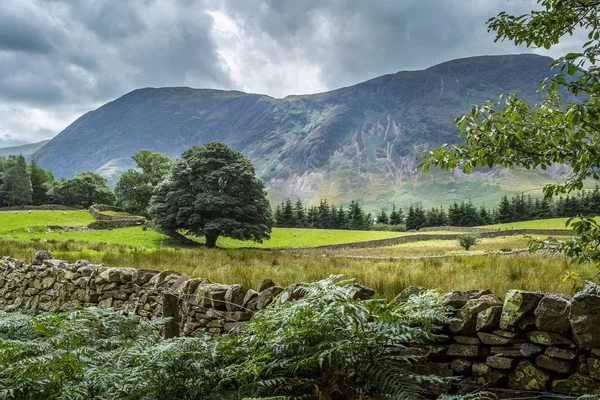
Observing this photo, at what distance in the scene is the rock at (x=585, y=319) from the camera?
2.41 meters

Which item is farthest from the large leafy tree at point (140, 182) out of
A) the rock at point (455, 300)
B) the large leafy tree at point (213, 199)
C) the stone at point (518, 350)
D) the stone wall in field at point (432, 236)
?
the stone at point (518, 350)

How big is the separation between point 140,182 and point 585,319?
202 feet

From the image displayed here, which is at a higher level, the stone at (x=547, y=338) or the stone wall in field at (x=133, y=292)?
the stone at (x=547, y=338)

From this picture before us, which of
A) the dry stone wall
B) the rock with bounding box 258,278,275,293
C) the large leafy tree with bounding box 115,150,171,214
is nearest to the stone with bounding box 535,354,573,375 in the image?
the dry stone wall

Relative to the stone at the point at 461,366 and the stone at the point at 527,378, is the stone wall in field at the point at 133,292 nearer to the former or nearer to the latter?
the stone at the point at 461,366

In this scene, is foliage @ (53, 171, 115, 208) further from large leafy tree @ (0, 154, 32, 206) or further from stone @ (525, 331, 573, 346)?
stone @ (525, 331, 573, 346)

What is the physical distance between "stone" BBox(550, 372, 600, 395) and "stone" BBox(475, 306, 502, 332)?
488 mm

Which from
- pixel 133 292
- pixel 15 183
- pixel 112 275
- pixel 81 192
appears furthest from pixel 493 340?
pixel 15 183

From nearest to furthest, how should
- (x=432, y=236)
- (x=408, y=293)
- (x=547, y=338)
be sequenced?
(x=547, y=338), (x=408, y=293), (x=432, y=236)

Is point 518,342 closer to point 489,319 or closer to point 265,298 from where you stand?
point 489,319

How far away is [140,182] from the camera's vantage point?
58.2m

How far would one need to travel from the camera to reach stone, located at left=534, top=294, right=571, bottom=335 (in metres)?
2.54

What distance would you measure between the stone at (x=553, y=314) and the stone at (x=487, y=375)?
47cm

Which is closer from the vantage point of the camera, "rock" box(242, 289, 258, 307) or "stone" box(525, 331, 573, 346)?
"stone" box(525, 331, 573, 346)
